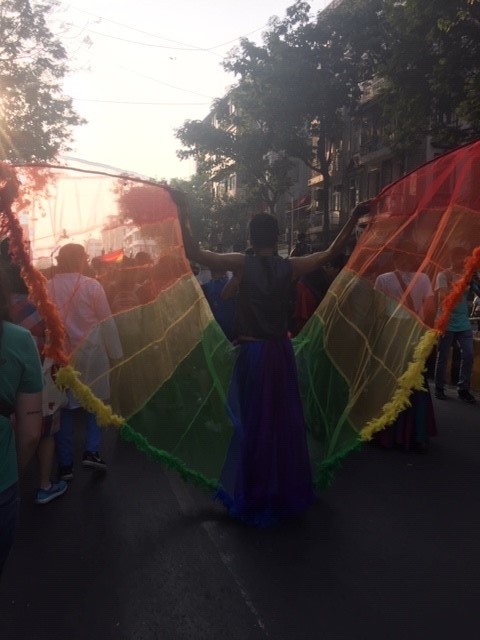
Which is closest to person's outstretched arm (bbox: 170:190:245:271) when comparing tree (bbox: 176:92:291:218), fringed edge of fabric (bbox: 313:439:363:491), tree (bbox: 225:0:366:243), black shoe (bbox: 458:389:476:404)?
fringed edge of fabric (bbox: 313:439:363:491)

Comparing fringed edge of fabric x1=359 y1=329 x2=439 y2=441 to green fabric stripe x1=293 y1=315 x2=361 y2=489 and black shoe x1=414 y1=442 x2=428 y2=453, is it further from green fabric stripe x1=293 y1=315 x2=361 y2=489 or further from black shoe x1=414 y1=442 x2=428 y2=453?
black shoe x1=414 y1=442 x2=428 y2=453

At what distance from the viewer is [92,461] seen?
214 inches

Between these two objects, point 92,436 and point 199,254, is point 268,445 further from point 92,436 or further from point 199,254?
point 92,436

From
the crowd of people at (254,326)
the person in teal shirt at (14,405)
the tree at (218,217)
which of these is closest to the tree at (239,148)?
the tree at (218,217)

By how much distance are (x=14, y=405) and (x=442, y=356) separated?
6898 mm

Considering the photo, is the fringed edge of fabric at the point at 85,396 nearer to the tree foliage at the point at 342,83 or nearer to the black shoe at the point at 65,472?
the black shoe at the point at 65,472

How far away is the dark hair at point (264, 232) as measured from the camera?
437cm

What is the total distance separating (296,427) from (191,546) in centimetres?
96

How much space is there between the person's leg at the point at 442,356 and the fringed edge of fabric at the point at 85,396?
209 inches

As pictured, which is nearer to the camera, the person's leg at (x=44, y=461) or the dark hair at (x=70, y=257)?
the dark hair at (x=70, y=257)

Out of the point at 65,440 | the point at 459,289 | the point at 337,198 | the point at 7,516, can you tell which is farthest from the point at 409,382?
the point at 337,198

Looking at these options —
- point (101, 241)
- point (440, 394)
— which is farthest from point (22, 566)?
point (440, 394)

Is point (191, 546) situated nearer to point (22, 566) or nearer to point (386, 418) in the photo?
point (22, 566)

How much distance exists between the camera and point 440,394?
8648mm
